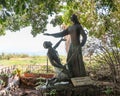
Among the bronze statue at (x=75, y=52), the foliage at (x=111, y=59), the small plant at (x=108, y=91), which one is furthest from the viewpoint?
the foliage at (x=111, y=59)

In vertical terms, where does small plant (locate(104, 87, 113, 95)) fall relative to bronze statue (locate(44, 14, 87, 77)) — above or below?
below

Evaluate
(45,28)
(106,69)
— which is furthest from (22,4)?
(45,28)

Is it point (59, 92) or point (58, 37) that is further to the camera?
point (58, 37)

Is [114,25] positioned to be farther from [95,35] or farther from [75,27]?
[75,27]

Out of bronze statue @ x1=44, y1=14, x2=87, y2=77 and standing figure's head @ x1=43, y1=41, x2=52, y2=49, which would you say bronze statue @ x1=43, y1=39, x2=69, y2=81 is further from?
bronze statue @ x1=44, y1=14, x2=87, y2=77

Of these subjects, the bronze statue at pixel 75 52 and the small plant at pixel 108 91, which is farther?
the bronze statue at pixel 75 52

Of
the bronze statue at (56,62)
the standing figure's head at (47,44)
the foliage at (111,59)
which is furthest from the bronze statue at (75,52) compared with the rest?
the foliage at (111,59)

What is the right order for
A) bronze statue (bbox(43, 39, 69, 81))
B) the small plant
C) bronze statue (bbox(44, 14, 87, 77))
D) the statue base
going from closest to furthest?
the statue base → the small plant → bronze statue (bbox(43, 39, 69, 81)) → bronze statue (bbox(44, 14, 87, 77))

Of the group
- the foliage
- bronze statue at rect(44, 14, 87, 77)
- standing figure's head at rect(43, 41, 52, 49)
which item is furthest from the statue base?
the foliage

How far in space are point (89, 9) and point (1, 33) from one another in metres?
3.73

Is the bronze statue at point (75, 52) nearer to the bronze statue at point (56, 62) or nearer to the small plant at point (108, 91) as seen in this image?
the bronze statue at point (56, 62)

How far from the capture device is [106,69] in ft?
31.6

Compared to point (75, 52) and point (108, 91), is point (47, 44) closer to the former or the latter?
point (75, 52)

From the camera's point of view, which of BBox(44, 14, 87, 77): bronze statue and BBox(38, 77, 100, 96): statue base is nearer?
BBox(38, 77, 100, 96): statue base
